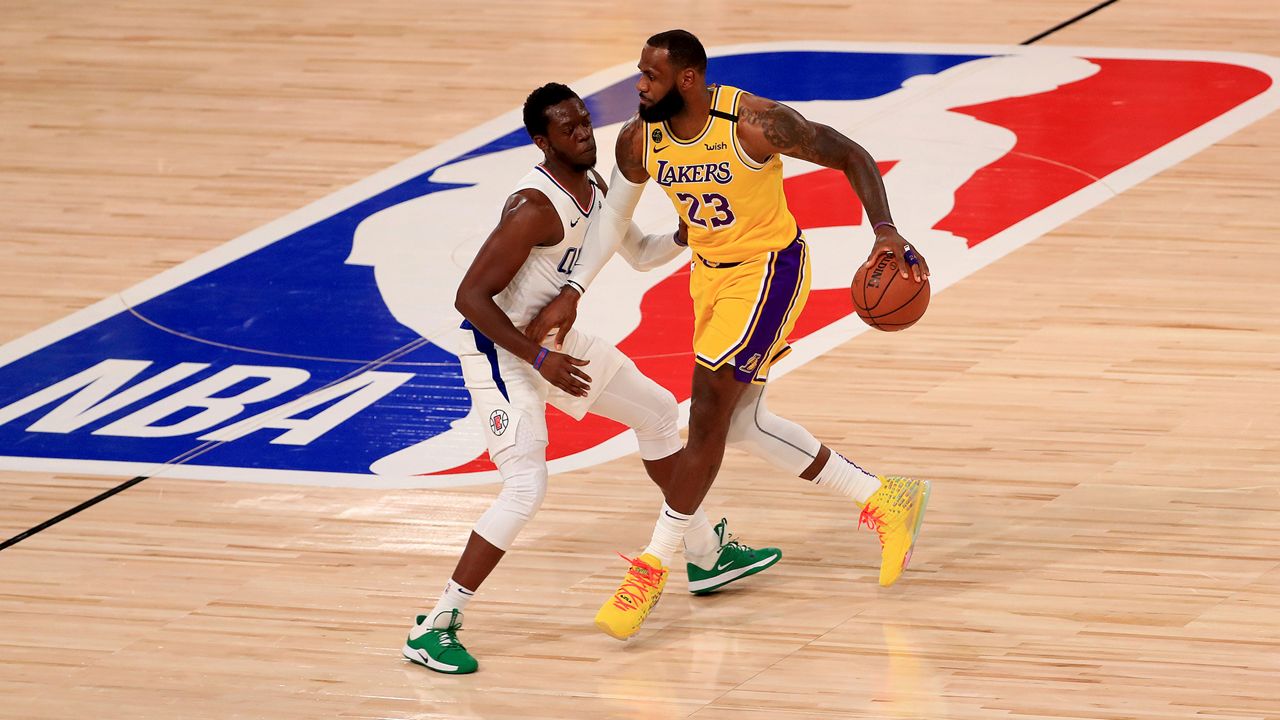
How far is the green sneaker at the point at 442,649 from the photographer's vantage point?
16.7ft

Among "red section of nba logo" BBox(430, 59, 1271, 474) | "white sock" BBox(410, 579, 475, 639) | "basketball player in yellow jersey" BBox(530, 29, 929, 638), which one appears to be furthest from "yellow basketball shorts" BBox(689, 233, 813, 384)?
"red section of nba logo" BBox(430, 59, 1271, 474)

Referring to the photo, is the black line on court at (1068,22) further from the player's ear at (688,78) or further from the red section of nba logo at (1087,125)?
the player's ear at (688,78)

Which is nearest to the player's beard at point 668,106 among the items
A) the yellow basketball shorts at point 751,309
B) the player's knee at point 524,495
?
the yellow basketball shorts at point 751,309

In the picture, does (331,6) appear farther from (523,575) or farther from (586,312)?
(523,575)

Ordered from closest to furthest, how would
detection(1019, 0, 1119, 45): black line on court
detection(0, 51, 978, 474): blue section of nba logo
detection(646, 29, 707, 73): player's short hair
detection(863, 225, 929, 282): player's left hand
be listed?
detection(863, 225, 929, 282): player's left hand < detection(646, 29, 707, 73): player's short hair < detection(0, 51, 978, 474): blue section of nba logo < detection(1019, 0, 1119, 45): black line on court

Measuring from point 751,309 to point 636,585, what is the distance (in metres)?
0.86

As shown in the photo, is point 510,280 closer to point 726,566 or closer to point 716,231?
point 716,231

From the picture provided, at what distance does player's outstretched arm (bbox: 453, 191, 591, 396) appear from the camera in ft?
16.4

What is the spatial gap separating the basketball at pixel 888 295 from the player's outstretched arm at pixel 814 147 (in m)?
0.04

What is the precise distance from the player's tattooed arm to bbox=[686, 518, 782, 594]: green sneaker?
1.12 metres

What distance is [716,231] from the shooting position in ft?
17.0

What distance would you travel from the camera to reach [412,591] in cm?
563

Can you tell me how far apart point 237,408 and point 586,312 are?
Answer: 164 cm

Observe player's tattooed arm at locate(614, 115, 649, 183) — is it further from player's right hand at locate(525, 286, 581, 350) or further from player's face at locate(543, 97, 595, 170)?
player's right hand at locate(525, 286, 581, 350)
